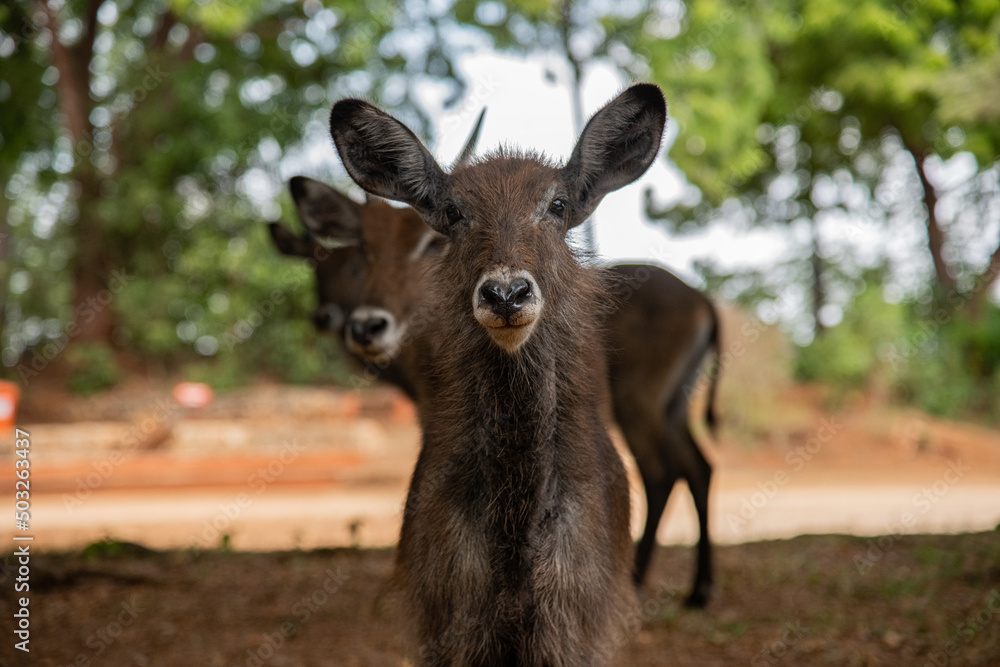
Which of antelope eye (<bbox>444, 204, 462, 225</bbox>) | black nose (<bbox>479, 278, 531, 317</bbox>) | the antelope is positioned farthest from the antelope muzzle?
the antelope

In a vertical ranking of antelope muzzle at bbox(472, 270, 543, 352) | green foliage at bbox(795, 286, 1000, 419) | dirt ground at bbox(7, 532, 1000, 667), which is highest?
antelope muzzle at bbox(472, 270, 543, 352)

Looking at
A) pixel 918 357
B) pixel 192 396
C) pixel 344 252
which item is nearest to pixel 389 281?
pixel 344 252

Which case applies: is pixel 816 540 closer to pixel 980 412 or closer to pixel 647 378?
pixel 647 378

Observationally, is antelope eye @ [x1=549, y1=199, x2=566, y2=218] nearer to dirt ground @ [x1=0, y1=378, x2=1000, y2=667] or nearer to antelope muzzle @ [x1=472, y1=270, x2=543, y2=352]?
antelope muzzle @ [x1=472, y1=270, x2=543, y2=352]

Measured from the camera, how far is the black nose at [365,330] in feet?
16.6

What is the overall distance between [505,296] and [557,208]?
2.50 feet

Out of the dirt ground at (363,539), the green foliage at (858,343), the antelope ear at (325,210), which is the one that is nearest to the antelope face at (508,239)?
the dirt ground at (363,539)

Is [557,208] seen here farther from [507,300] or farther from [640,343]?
[640,343]

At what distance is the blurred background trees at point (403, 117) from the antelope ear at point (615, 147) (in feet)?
28.3

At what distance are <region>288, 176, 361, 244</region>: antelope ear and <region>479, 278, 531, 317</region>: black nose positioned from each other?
3.19 meters

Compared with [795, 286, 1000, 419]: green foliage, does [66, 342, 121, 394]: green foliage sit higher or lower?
lower

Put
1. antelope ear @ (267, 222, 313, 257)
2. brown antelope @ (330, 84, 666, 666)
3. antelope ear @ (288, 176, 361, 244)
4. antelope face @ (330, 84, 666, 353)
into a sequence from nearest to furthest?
brown antelope @ (330, 84, 666, 666)
antelope face @ (330, 84, 666, 353)
antelope ear @ (288, 176, 361, 244)
antelope ear @ (267, 222, 313, 257)

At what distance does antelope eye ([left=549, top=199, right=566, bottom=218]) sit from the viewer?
3.32 m

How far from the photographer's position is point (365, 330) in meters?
5.05
